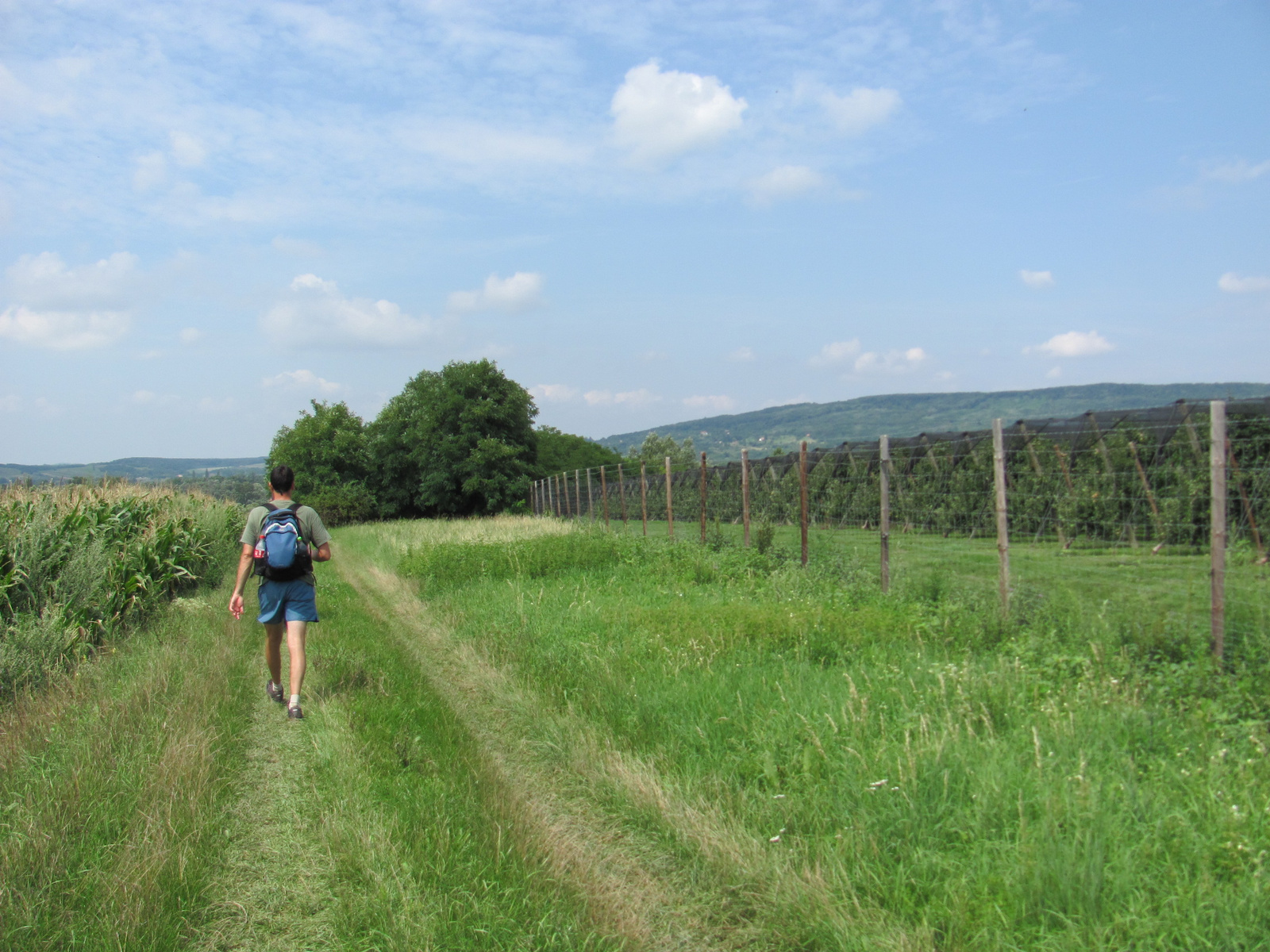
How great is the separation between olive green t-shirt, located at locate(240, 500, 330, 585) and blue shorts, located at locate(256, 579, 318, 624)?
0.12 metres

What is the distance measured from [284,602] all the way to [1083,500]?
29.3 ft

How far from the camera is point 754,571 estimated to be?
11.6 meters

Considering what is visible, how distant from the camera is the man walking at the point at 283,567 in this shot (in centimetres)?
665

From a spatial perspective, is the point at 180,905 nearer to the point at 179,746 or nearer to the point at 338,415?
the point at 179,746

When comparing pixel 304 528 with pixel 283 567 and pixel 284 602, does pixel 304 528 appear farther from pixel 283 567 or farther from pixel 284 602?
pixel 284 602

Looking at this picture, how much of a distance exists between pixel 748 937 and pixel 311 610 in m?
4.85

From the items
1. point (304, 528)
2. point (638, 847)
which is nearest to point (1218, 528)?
point (638, 847)

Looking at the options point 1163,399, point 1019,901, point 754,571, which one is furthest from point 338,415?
point 1163,399

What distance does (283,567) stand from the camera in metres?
6.66

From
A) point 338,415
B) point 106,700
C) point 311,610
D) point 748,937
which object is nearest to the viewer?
point 748,937

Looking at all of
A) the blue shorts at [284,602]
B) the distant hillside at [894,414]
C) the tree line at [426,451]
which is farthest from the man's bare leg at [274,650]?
the distant hillside at [894,414]

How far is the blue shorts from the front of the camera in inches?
268

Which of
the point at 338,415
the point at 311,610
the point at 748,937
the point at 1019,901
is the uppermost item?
the point at 338,415

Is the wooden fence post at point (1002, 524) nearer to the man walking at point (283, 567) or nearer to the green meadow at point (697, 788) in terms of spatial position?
the green meadow at point (697, 788)
